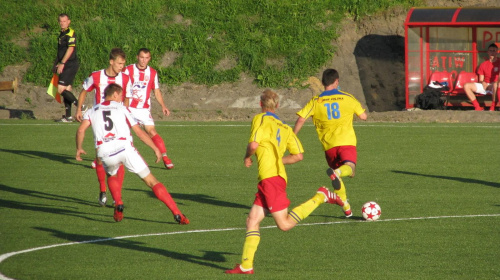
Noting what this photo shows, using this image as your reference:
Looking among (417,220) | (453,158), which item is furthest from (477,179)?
(417,220)

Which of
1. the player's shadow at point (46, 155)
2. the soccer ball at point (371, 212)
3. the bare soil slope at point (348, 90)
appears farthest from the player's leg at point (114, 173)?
the bare soil slope at point (348, 90)

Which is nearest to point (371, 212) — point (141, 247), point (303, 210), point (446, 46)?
point (303, 210)

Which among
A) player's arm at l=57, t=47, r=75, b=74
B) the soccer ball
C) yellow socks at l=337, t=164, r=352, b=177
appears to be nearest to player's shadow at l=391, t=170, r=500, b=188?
the soccer ball

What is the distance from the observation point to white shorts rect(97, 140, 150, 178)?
10070 millimetres

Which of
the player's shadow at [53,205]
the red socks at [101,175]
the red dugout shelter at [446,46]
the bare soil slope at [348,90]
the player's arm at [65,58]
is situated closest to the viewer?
the player's shadow at [53,205]

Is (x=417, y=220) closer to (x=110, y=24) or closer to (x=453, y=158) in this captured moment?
(x=453, y=158)

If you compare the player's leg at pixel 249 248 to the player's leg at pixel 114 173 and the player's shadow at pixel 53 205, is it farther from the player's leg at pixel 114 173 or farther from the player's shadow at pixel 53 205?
the player's shadow at pixel 53 205

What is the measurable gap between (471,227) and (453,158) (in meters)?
6.53

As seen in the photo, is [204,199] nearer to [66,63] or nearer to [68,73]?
[66,63]

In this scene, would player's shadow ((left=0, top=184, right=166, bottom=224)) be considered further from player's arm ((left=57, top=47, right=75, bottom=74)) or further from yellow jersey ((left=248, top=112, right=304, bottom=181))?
player's arm ((left=57, top=47, right=75, bottom=74))

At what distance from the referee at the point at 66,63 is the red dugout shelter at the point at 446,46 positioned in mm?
9943

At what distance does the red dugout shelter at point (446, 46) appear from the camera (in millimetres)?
25781

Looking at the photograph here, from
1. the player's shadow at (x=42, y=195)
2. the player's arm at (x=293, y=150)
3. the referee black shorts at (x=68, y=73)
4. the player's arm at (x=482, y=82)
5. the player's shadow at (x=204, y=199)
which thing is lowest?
the player's arm at (x=482, y=82)

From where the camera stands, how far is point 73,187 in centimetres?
1343
